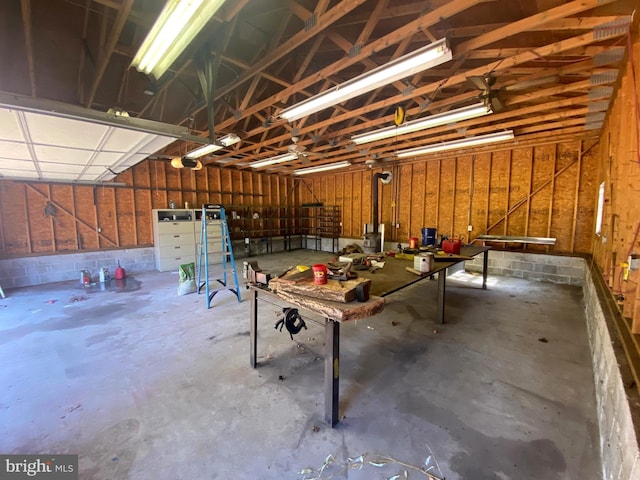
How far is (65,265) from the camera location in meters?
6.55

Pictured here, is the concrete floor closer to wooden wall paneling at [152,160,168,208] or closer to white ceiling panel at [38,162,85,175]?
white ceiling panel at [38,162,85,175]

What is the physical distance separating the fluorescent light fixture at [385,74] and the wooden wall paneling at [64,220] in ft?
21.7

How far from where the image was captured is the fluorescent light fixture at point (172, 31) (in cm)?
178

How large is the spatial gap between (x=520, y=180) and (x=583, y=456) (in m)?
6.67

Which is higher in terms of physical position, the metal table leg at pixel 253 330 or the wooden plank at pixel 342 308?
the wooden plank at pixel 342 308

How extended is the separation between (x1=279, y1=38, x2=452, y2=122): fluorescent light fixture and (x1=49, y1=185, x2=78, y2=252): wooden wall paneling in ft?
21.7

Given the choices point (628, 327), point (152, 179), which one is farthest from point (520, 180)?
point (152, 179)

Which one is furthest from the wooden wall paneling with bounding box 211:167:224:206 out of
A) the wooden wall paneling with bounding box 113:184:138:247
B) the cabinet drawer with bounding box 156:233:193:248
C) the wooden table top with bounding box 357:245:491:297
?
the wooden table top with bounding box 357:245:491:297

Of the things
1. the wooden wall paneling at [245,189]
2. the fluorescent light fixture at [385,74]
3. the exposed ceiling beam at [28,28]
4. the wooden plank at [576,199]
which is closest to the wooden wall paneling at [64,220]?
the exposed ceiling beam at [28,28]

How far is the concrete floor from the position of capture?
1.77 meters

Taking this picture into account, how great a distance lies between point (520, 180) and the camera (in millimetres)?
6711

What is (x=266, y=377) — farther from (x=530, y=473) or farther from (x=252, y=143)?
(x=252, y=143)

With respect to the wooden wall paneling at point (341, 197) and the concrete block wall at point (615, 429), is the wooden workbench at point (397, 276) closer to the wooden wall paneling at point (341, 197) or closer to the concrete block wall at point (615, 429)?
the concrete block wall at point (615, 429)

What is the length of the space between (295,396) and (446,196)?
736cm
